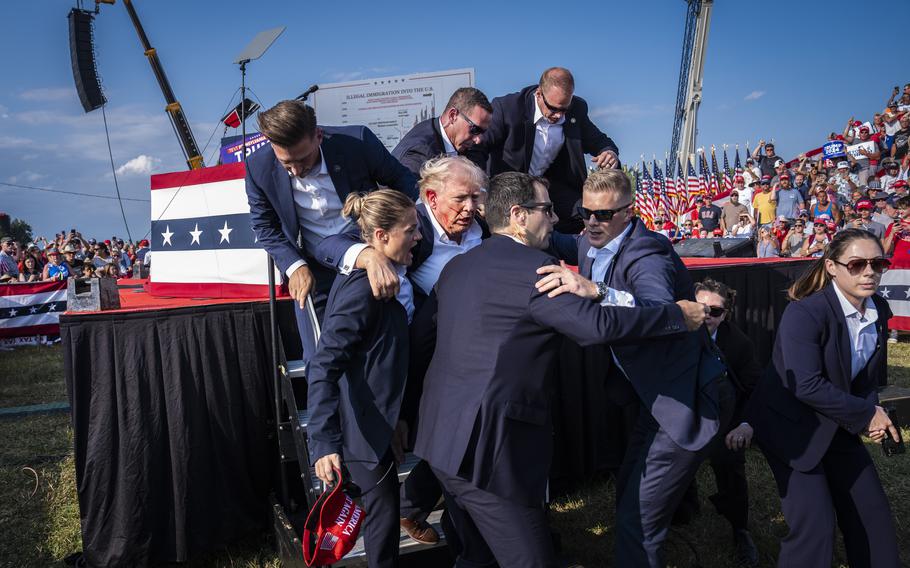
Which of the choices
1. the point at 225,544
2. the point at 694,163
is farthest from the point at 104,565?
the point at 694,163

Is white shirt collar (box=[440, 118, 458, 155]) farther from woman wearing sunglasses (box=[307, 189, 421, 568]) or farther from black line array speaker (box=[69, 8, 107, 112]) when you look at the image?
black line array speaker (box=[69, 8, 107, 112])

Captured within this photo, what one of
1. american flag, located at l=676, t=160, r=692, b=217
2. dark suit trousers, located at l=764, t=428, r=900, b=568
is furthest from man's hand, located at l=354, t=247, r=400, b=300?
american flag, located at l=676, t=160, r=692, b=217

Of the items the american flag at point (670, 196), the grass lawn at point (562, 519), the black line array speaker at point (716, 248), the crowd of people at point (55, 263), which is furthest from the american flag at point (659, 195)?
the grass lawn at point (562, 519)

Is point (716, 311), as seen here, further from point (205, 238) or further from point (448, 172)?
point (205, 238)

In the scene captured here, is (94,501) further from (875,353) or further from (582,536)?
(875,353)

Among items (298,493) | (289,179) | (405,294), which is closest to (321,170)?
(289,179)

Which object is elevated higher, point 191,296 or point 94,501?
point 191,296

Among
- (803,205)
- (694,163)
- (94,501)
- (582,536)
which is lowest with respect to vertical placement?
(582,536)

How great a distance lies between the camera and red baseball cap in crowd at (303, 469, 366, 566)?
2309 millimetres

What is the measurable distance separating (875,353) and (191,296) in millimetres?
4075

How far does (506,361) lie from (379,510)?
0.92 meters

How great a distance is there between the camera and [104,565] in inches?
145

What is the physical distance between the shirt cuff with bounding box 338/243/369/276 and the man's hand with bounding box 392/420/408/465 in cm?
70

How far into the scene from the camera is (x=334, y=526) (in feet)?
7.66
